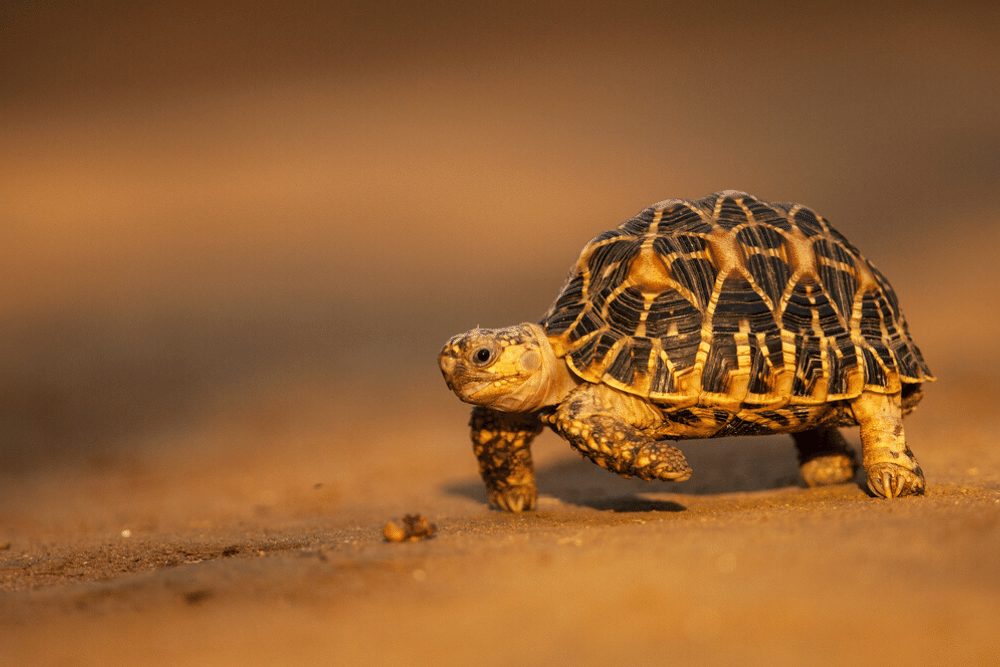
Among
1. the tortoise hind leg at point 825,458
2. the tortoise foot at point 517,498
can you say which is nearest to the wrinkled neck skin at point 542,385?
the tortoise foot at point 517,498

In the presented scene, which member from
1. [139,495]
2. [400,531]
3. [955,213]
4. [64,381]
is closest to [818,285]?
[400,531]

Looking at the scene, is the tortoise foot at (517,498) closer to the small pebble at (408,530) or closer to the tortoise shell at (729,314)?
the tortoise shell at (729,314)

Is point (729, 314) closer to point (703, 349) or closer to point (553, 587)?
point (703, 349)

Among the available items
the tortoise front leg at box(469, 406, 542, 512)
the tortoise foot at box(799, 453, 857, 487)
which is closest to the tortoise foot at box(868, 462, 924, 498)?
the tortoise foot at box(799, 453, 857, 487)

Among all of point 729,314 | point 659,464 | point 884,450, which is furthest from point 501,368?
point 884,450

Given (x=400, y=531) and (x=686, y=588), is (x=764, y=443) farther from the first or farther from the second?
(x=686, y=588)

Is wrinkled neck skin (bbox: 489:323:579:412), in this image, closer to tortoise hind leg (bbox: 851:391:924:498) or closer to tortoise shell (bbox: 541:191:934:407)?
tortoise shell (bbox: 541:191:934:407)

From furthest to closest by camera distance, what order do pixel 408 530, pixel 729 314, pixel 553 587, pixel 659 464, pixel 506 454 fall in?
1. pixel 506 454
2. pixel 729 314
3. pixel 659 464
4. pixel 408 530
5. pixel 553 587
